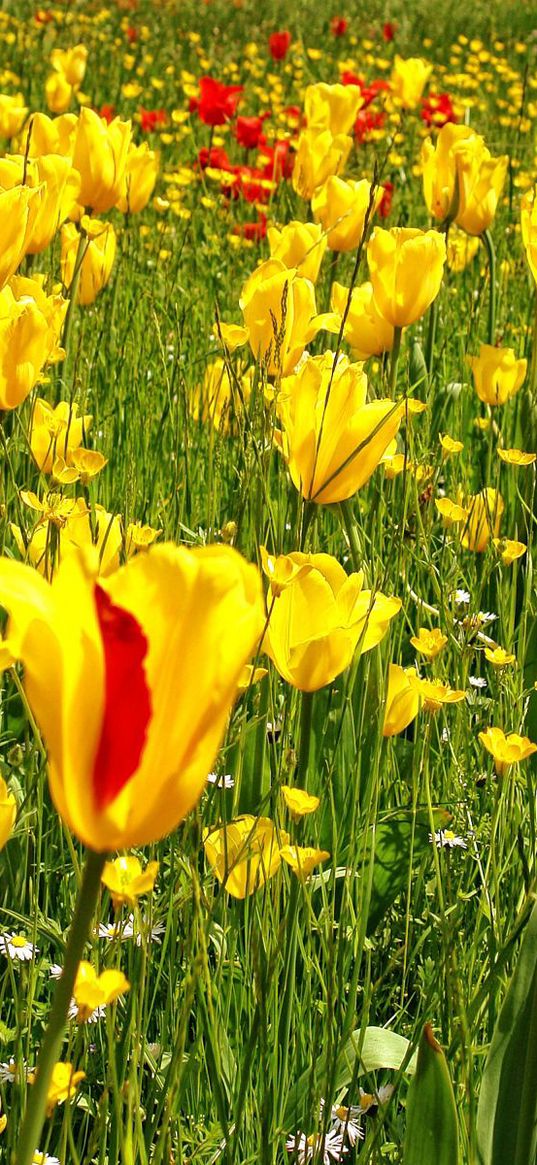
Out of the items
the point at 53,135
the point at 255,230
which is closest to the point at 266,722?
the point at 53,135

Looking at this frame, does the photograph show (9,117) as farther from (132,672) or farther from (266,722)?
(132,672)

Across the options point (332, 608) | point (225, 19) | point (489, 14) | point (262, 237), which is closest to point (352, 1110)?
point (332, 608)

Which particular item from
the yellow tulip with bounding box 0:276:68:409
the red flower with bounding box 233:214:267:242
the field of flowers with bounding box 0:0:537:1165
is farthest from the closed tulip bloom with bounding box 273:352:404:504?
the red flower with bounding box 233:214:267:242

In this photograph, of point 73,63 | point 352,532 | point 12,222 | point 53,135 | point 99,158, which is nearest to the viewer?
point 12,222

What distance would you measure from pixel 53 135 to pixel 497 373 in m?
0.74

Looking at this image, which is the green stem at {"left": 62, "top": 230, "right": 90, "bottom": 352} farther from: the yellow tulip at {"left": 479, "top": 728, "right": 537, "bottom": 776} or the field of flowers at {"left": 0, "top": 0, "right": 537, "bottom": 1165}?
the yellow tulip at {"left": 479, "top": 728, "right": 537, "bottom": 776}

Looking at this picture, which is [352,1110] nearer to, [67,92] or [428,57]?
[67,92]

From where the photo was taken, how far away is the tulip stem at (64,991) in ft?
1.54

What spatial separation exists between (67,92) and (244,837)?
254 cm

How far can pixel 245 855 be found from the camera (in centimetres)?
90

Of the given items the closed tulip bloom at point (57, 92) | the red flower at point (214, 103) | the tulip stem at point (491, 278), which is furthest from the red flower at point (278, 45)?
the tulip stem at point (491, 278)

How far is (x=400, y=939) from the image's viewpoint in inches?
50.2

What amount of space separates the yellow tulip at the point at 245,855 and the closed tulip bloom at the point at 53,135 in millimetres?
1291

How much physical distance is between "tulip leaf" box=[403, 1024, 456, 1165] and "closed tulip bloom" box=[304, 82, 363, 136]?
201 cm
